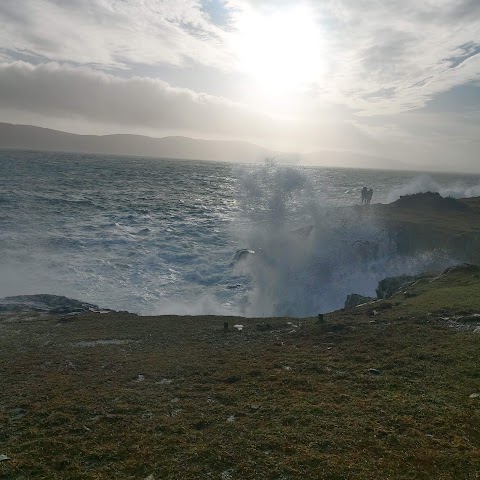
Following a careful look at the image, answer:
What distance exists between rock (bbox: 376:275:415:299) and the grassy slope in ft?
22.7

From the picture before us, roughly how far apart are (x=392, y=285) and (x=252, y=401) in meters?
17.4

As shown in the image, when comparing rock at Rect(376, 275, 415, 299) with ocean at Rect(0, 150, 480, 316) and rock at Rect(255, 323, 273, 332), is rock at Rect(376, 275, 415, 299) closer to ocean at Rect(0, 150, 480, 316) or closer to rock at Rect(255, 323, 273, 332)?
ocean at Rect(0, 150, 480, 316)

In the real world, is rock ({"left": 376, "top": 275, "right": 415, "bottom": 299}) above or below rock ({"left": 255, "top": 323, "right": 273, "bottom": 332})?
above

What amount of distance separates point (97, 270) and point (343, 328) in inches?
1045

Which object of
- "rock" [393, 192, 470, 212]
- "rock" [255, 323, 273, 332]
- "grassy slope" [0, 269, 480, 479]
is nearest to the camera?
"grassy slope" [0, 269, 480, 479]

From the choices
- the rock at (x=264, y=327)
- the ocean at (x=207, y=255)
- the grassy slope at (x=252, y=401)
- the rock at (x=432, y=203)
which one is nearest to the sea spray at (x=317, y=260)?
the ocean at (x=207, y=255)

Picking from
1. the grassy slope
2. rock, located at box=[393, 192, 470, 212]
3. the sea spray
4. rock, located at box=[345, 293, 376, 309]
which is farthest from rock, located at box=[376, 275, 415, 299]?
rock, located at box=[393, 192, 470, 212]

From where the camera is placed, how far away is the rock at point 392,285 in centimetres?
2467

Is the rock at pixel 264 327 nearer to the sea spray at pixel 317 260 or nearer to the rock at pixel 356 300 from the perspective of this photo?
the rock at pixel 356 300

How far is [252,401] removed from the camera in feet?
34.8

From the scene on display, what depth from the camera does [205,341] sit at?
53.5 feet

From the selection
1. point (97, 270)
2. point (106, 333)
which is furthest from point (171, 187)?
point (106, 333)

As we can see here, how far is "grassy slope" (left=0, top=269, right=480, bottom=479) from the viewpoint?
7.91 meters

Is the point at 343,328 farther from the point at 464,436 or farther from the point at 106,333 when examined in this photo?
the point at 106,333
